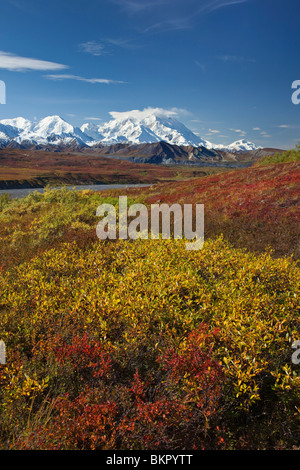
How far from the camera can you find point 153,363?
4.22 m

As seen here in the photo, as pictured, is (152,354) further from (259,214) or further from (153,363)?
(259,214)

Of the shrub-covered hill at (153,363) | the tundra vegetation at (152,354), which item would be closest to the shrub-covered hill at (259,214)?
the tundra vegetation at (152,354)

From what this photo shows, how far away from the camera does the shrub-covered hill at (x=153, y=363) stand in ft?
10.4

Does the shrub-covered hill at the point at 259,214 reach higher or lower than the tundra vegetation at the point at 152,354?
higher

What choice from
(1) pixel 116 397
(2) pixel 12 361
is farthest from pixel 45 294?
(1) pixel 116 397

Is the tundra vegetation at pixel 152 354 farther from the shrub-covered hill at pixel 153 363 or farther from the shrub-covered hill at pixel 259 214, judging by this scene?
the shrub-covered hill at pixel 259 214

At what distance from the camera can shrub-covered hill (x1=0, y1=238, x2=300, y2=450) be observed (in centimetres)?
316

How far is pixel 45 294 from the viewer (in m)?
5.80

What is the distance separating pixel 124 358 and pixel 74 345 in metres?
0.77

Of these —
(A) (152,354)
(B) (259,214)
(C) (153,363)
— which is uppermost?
(B) (259,214)

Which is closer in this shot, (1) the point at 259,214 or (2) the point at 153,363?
(2) the point at 153,363

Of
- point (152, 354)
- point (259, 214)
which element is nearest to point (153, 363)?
point (152, 354)

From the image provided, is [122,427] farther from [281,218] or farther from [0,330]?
[281,218]

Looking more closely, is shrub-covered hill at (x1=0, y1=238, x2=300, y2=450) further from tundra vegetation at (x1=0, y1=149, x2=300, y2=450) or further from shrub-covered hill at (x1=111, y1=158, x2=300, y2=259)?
shrub-covered hill at (x1=111, y1=158, x2=300, y2=259)
